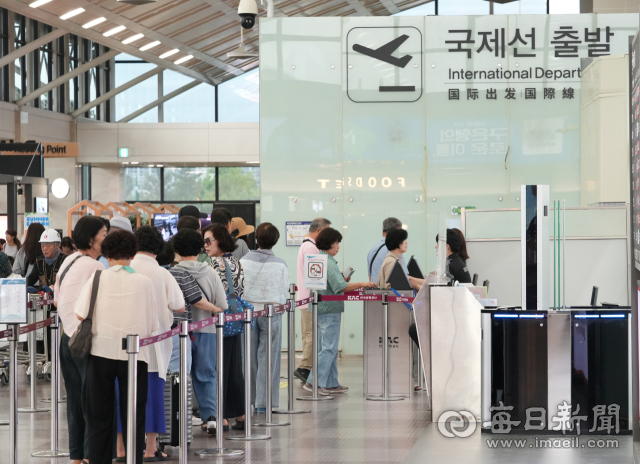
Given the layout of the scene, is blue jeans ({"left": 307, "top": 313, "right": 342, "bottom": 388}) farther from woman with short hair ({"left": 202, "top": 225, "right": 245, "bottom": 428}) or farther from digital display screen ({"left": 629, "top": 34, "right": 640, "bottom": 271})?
digital display screen ({"left": 629, "top": 34, "right": 640, "bottom": 271})

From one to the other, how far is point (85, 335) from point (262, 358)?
8.29 feet

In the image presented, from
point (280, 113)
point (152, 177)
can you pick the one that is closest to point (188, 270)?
point (280, 113)

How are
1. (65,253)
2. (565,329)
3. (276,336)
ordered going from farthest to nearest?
(65,253) < (276,336) < (565,329)

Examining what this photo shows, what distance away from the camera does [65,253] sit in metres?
8.91

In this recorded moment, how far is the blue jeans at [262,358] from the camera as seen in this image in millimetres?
7121

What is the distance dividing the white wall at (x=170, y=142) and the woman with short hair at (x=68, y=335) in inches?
775

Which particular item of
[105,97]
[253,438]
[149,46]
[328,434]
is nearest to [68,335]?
[253,438]

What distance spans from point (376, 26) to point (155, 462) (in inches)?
270

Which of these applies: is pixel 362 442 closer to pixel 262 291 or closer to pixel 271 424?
pixel 271 424

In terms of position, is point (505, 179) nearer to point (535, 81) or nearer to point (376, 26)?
point (535, 81)

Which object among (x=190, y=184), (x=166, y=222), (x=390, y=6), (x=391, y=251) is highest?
(x=390, y=6)

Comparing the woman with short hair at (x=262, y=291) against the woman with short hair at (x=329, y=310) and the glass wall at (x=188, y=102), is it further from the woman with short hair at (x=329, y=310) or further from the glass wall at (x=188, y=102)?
the glass wall at (x=188, y=102)

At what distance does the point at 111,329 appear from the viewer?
4.80m

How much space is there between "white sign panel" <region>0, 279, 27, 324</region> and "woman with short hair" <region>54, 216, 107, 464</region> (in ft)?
0.73
